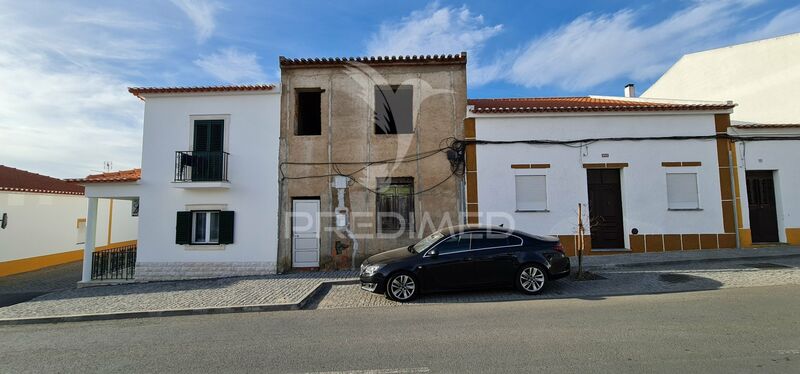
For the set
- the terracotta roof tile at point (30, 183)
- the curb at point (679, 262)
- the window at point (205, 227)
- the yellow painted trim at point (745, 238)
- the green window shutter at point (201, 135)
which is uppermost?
the green window shutter at point (201, 135)

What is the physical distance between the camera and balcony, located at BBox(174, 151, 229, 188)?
11.1m

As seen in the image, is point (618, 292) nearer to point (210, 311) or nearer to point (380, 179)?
point (380, 179)

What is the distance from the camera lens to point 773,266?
902 cm

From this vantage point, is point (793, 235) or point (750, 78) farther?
point (750, 78)

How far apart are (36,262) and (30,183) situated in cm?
336

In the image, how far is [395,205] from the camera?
1160 cm

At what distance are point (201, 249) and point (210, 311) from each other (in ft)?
15.5

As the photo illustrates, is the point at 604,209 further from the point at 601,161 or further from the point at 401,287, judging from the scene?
the point at 401,287

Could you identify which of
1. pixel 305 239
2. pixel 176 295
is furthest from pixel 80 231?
pixel 305 239

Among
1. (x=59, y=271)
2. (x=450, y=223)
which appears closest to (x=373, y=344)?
(x=450, y=223)

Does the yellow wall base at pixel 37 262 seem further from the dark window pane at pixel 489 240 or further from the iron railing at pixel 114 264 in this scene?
the dark window pane at pixel 489 240

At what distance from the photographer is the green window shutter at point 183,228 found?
1116 centimetres

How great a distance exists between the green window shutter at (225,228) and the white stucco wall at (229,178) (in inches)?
7.3

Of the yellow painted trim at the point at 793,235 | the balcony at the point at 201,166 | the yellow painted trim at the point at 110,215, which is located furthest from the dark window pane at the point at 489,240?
the yellow painted trim at the point at 110,215
